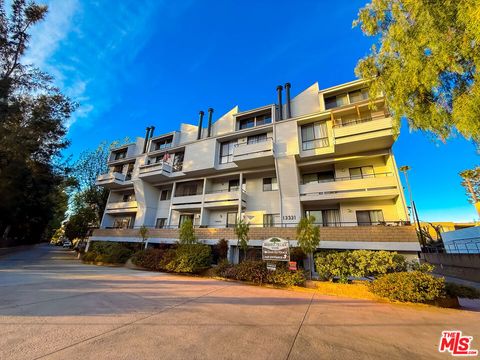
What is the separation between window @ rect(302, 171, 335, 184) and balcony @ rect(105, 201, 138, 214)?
20.1 meters

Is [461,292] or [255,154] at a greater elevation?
[255,154]

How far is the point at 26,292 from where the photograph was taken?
6812mm

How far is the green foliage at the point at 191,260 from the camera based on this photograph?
13.3 m

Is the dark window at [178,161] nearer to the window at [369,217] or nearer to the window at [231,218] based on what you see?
the window at [231,218]

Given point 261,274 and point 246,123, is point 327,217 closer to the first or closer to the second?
point 261,274

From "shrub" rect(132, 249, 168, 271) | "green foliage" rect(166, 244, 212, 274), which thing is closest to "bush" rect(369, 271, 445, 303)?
"green foliage" rect(166, 244, 212, 274)

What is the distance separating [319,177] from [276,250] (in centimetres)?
1038

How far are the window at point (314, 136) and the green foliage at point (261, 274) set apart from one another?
1098cm

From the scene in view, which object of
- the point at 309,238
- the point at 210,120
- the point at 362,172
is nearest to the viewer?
the point at 309,238

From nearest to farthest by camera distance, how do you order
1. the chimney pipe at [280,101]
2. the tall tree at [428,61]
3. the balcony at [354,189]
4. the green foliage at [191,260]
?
the tall tree at [428,61] → the green foliage at [191,260] → the balcony at [354,189] → the chimney pipe at [280,101]

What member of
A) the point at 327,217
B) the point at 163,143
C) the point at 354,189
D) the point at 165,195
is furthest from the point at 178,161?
the point at 354,189

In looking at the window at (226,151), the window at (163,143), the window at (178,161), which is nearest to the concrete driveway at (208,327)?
the window at (226,151)

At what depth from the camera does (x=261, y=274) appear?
1082 centimetres

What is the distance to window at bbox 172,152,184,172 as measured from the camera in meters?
23.4
